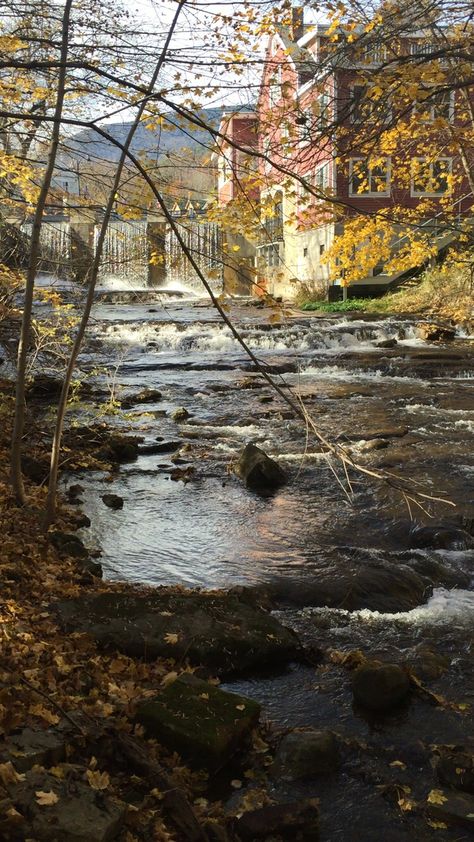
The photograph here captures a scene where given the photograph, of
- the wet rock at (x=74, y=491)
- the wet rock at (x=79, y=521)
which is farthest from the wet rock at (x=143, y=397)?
the wet rock at (x=79, y=521)

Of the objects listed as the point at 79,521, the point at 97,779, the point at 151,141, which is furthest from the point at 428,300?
the point at 97,779

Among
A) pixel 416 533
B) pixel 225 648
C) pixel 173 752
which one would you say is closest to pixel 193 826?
pixel 173 752

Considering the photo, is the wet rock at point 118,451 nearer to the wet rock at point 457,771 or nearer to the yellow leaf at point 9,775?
the wet rock at point 457,771

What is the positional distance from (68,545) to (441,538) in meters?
3.75

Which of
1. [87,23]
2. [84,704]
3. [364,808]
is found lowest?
[364,808]

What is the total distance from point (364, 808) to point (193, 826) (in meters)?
1.02

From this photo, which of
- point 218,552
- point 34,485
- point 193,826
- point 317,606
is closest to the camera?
point 193,826

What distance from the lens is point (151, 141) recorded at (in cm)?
680

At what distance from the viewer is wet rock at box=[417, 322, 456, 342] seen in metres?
21.9

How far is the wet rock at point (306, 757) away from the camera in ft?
14.2

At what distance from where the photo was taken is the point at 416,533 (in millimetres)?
8266

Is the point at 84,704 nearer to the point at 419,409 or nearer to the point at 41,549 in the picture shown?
the point at 41,549

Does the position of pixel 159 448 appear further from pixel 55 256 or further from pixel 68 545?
pixel 68 545

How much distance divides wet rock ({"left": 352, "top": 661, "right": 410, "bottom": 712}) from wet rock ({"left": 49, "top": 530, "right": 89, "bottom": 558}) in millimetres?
3176
